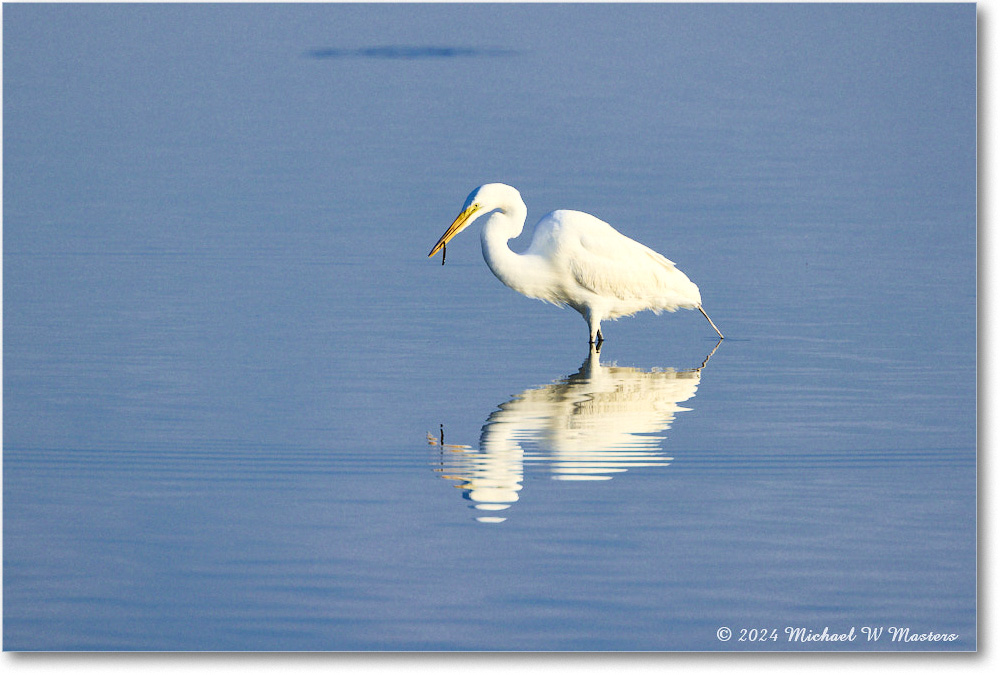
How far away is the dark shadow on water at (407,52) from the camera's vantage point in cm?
590

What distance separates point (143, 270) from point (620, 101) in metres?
2.41

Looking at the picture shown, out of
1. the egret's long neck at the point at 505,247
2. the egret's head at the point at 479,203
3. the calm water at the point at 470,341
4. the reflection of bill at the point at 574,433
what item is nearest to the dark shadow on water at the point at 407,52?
the calm water at the point at 470,341

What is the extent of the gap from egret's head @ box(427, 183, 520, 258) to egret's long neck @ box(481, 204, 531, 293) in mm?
51

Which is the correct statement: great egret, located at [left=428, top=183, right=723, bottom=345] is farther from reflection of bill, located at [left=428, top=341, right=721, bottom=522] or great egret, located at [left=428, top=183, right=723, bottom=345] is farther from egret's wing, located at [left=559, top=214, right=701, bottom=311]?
reflection of bill, located at [left=428, top=341, right=721, bottom=522]

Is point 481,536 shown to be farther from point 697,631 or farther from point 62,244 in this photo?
point 62,244

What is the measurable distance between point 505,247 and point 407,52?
0.99 meters

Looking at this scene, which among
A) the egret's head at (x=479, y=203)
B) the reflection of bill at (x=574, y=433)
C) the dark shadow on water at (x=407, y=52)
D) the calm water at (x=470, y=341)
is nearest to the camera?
the calm water at (x=470, y=341)

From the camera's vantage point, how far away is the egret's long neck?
6.54 metres

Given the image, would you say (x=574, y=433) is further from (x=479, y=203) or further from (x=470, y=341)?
(x=479, y=203)

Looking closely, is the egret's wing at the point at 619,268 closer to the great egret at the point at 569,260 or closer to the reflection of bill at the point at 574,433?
the great egret at the point at 569,260

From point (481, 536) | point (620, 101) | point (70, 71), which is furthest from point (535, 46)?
point (481, 536)

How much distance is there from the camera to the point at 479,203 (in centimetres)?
652

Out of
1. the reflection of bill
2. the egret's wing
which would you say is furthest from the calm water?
the egret's wing

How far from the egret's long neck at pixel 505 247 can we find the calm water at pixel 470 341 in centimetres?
27
